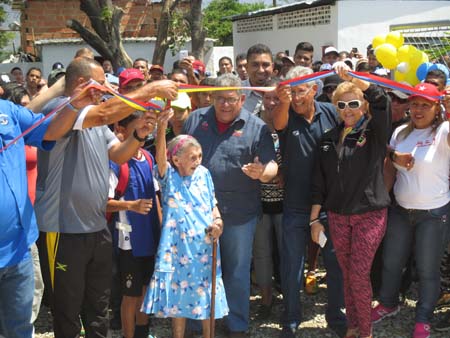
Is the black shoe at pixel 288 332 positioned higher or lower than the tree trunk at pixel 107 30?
lower

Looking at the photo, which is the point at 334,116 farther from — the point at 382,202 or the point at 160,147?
the point at 160,147

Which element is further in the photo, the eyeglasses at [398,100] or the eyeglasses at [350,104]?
the eyeglasses at [398,100]

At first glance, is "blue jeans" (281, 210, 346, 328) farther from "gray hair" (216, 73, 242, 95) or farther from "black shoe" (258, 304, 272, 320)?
"gray hair" (216, 73, 242, 95)

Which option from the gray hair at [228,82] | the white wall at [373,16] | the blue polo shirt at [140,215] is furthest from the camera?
the white wall at [373,16]

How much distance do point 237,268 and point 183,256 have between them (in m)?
0.58

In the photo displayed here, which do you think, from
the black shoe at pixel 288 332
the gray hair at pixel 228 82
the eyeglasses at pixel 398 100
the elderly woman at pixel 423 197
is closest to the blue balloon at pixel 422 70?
the eyeglasses at pixel 398 100

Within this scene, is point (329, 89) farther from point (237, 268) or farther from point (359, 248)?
point (237, 268)

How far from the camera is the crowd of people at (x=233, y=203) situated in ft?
11.9

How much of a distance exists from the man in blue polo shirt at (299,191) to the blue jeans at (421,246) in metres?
0.48

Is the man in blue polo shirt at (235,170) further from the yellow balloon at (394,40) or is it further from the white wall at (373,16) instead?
the white wall at (373,16)

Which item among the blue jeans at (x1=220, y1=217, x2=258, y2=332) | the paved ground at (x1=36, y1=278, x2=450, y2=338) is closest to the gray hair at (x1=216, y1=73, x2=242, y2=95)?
the blue jeans at (x1=220, y1=217, x2=258, y2=332)

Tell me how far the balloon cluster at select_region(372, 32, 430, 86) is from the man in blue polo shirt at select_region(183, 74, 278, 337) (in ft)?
4.57

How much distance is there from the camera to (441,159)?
13.8 ft

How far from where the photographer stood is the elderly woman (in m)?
4.18
